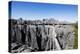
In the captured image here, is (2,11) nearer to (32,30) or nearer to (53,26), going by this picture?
(32,30)

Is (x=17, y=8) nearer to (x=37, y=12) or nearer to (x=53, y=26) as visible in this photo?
(x=37, y=12)

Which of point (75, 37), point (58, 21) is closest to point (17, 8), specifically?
point (58, 21)

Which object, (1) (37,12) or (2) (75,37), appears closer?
(1) (37,12)

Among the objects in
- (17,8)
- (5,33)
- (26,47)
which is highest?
(17,8)

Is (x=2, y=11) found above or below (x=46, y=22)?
above

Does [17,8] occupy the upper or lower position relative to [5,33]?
upper

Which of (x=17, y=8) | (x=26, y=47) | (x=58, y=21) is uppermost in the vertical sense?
(x=17, y=8)

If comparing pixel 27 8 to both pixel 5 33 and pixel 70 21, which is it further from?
pixel 70 21

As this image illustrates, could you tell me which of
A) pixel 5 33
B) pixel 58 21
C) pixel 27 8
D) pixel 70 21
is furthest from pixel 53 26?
pixel 5 33
